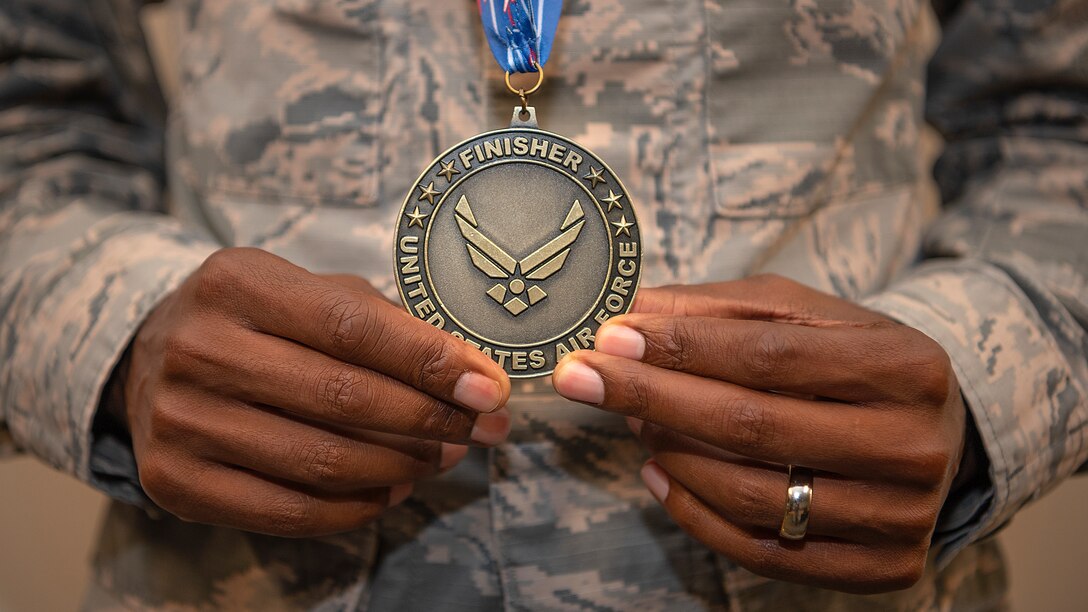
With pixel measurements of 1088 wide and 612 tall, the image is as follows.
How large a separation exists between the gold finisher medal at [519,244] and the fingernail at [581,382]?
0.28 feet

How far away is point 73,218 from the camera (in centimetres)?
115

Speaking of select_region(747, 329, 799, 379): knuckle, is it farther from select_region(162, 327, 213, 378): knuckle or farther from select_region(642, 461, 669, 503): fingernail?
select_region(162, 327, 213, 378): knuckle

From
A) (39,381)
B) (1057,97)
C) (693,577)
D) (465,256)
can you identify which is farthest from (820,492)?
(39,381)

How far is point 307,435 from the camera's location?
826 millimetres

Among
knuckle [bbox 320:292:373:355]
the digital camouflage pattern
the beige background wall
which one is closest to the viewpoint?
knuckle [bbox 320:292:373:355]

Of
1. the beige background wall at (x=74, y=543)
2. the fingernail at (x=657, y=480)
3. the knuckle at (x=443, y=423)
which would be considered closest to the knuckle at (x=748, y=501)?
the fingernail at (x=657, y=480)

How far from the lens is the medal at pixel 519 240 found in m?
0.88

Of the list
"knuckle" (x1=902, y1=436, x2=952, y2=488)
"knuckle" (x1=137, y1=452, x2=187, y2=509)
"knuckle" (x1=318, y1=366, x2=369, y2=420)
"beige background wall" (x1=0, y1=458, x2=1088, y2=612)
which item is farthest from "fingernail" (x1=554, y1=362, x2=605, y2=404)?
"beige background wall" (x1=0, y1=458, x2=1088, y2=612)

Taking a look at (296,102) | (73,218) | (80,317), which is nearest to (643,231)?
(296,102)

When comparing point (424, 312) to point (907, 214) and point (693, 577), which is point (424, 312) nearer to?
point (693, 577)

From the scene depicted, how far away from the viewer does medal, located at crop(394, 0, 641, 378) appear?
34.5 inches

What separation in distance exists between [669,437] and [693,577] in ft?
0.92

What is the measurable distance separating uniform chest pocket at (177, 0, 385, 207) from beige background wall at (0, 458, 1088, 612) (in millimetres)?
1870

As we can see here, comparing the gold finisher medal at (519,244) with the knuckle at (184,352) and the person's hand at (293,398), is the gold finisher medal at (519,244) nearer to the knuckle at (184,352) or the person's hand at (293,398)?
the person's hand at (293,398)
